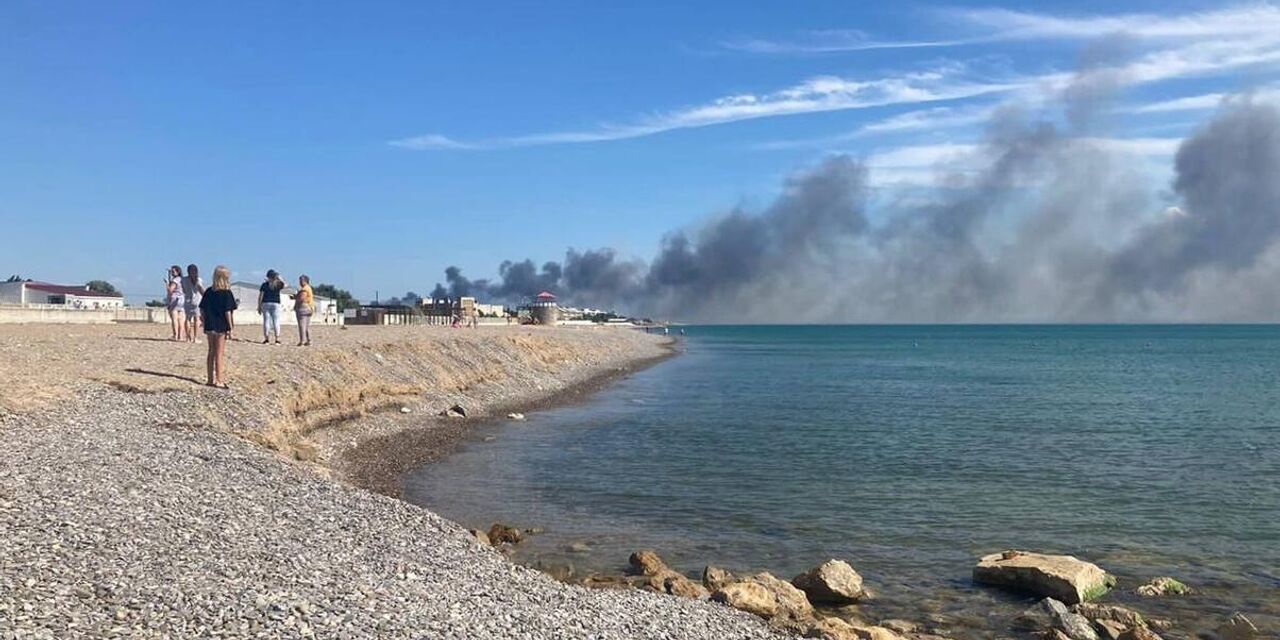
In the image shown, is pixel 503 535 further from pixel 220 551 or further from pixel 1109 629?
pixel 1109 629

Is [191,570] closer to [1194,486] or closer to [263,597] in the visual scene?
[263,597]

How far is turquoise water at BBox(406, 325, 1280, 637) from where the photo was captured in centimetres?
1537

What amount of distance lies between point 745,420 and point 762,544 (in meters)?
20.4

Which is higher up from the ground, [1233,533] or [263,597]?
[263,597]

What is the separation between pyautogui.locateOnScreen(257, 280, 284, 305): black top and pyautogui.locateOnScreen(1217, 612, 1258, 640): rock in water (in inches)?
1072

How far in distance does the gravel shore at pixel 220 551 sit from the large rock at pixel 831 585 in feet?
8.33

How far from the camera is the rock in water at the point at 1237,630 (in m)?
12.2

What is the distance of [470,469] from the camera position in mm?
23812

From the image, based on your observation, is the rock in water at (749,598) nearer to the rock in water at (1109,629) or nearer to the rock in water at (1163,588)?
the rock in water at (1109,629)

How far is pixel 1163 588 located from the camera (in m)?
14.1

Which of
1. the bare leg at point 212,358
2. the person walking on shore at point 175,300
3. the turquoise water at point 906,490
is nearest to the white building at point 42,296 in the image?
the person walking on shore at point 175,300

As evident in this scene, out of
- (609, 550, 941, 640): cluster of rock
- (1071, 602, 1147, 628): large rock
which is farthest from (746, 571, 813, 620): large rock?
(1071, 602, 1147, 628): large rock

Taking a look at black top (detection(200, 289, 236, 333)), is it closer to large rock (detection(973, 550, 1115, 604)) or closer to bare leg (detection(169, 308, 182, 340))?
bare leg (detection(169, 308, 182, 340))

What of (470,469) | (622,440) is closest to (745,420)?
(622,440)
